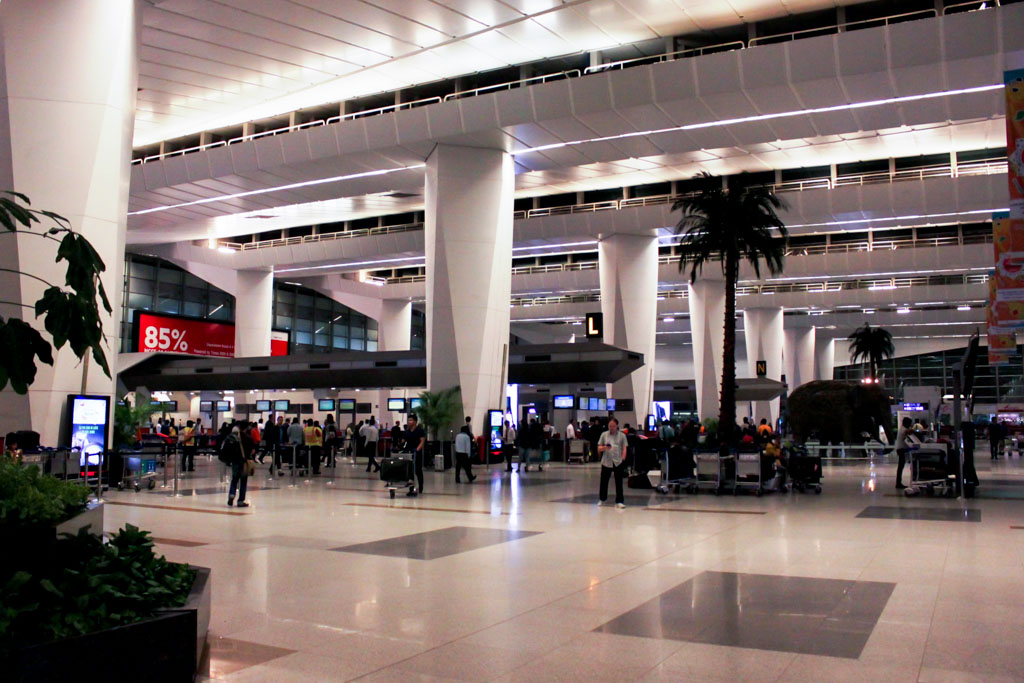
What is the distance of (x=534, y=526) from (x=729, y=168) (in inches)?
817

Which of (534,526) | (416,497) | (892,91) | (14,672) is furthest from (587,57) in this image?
(14,672)

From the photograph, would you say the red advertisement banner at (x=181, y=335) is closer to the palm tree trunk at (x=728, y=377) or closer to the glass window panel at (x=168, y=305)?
the glass window panel at (x=168, y=305)

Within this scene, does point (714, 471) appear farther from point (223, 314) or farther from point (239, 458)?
point (223, 314)

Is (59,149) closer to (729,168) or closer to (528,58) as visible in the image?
(528,58)

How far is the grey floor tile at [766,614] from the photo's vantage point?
18.8 feet

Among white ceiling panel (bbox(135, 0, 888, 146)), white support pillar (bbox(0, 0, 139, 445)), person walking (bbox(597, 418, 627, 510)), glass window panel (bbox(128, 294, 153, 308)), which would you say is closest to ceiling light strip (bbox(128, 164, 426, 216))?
white ceiling panel (bbox(135, 0, 888, 146))

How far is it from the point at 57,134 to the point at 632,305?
75.4ft

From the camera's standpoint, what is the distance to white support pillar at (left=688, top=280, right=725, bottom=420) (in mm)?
42656

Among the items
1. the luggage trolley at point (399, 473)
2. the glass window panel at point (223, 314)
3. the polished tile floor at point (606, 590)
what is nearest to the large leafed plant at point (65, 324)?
the polished tile floor at point (606, 590)

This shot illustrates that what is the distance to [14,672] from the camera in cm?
352

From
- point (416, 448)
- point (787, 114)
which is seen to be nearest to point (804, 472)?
point (416, 448)

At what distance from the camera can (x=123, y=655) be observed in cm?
388

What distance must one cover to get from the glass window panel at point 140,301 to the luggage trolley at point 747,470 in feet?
118

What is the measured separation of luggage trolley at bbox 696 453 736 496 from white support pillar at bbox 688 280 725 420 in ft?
82.1
